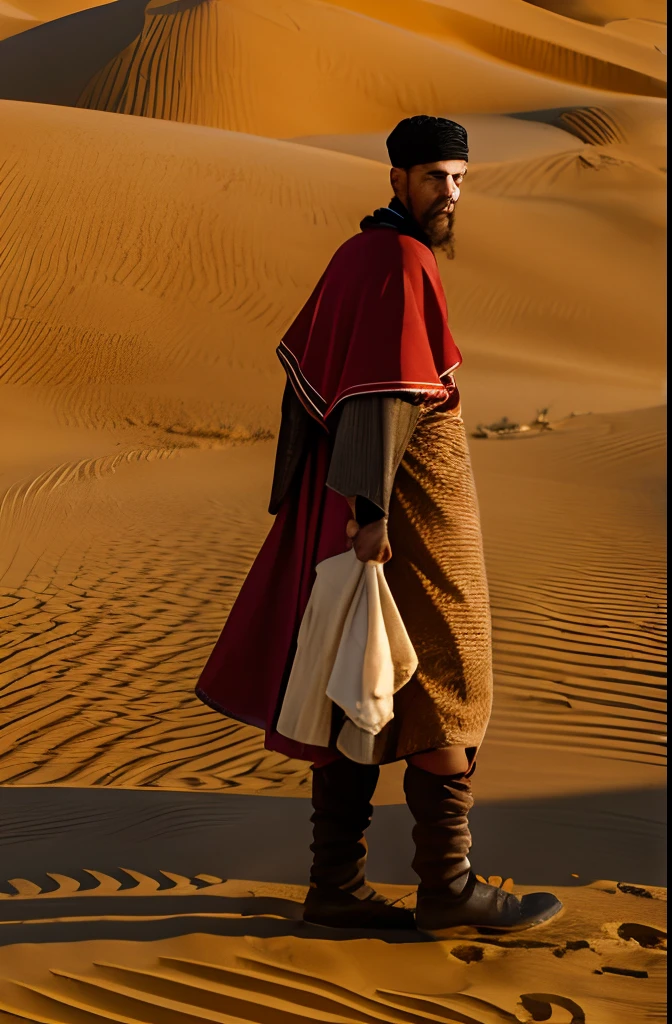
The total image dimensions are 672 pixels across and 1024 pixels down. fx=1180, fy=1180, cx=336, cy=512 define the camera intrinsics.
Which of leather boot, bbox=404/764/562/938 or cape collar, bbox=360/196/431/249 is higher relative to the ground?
cape collar, bbox=360/196/431/249

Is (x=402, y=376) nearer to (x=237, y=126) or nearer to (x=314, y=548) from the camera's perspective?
(x=314, y=548)

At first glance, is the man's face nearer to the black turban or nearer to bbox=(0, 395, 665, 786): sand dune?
the black turban

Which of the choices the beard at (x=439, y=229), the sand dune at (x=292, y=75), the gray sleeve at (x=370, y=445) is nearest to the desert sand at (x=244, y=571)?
the gray sleeve at (x=370, y=445)

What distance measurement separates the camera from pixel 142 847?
4.07m

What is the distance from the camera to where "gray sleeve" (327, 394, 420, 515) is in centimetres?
303

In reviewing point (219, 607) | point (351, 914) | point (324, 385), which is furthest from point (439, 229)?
point (219, 607)

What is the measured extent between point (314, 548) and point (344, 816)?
2.55 feet

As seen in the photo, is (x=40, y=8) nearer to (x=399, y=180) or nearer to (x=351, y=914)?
(x=399, y=180)

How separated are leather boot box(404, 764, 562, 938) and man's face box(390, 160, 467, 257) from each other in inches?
59.5

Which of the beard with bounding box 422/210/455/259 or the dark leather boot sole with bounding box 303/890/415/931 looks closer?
the beard with bounding box 422/210/455/259

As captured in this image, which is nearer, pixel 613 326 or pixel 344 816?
pixel 344 816

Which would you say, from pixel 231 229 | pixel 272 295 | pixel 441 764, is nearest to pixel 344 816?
pixel 441 764

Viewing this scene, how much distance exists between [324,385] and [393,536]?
453 millimetres

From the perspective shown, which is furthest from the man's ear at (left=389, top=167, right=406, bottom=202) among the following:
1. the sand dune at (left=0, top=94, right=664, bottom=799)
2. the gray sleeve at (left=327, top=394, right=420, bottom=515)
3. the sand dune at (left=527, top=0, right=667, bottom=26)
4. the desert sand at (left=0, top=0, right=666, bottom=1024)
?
the sand dune at (left=527, top=0, right=667, bottom=26)
